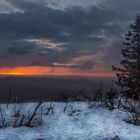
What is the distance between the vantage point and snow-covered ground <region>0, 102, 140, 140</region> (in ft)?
64.7

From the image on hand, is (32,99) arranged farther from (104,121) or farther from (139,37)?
(139,37)

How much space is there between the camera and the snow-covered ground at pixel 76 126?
19.7m

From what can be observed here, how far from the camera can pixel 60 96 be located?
26062 mm

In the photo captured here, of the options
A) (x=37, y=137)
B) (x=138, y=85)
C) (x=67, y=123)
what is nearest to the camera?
(x=37, y=137)

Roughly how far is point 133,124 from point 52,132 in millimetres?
4843

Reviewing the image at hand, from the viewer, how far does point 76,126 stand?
2111cm

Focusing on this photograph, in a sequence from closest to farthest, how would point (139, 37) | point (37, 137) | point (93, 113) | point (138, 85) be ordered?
point (37, 137), point (93, 113), point (138, 85), point (139, 37)

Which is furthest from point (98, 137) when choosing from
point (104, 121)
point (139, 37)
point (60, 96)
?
point (139, 37)

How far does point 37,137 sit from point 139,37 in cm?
1724

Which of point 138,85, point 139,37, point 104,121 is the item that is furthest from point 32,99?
point 139,37

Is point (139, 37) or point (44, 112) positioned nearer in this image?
point (44, 112)

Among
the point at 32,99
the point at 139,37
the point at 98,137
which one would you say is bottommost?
the point at 98,137

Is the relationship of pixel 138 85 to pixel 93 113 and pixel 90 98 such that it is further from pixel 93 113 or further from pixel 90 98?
pixel 93 113

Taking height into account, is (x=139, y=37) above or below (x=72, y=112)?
above
